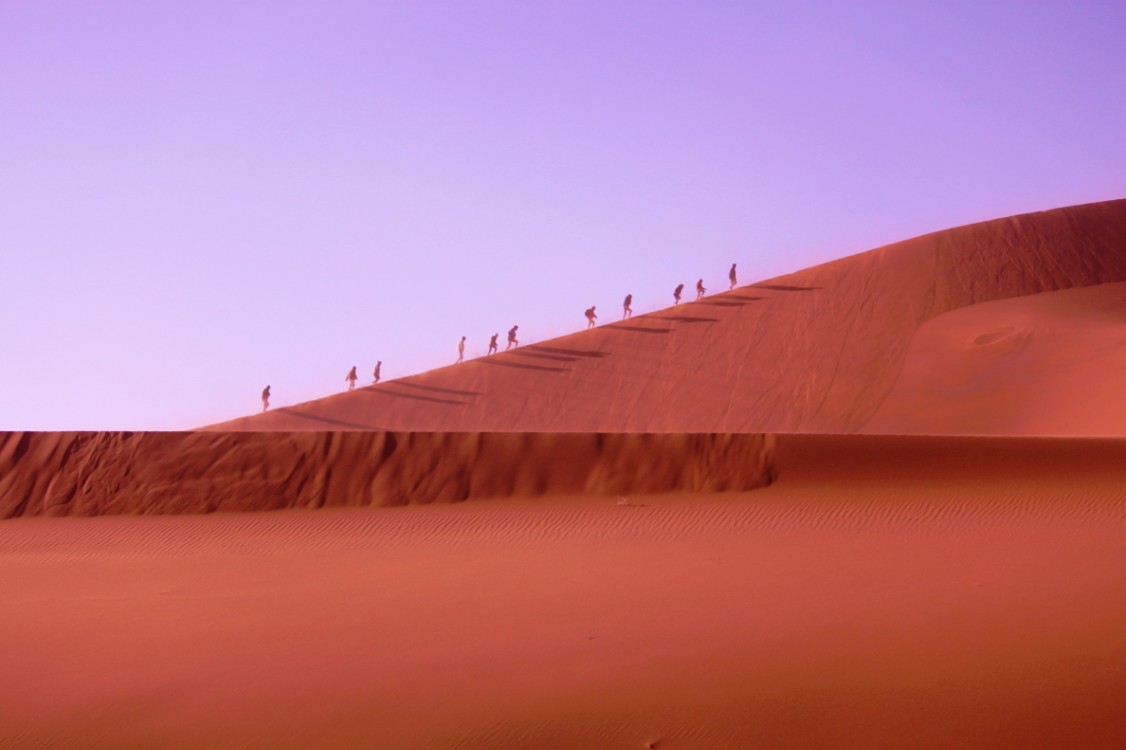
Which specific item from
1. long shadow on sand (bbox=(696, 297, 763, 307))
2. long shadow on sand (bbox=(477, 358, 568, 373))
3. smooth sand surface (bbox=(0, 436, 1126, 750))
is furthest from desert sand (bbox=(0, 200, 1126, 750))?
long shadow on sand (bbox=(477, 358, 568, 373))

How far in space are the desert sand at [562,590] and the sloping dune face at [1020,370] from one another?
3007 mm

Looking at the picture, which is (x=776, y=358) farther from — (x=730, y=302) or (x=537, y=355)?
(x=537, y=355)

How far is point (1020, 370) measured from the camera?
3903 centimetres

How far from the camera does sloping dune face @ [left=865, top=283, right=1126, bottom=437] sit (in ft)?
108

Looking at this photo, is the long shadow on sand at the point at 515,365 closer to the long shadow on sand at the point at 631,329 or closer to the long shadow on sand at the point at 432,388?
the long shadow on sand at the point at 432,388

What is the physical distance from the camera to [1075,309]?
152 ft

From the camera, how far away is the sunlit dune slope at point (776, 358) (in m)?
42.1

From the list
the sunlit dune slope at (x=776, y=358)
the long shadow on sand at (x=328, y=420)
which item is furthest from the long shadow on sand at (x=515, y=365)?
the long shadow on sand at (x=328, y=420)

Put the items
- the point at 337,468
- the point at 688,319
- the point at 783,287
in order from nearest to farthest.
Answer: the point at 337,468 → the point at 688,319 → the point at 783,287

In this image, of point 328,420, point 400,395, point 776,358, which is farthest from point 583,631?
point 400,395

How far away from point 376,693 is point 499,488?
10510mm

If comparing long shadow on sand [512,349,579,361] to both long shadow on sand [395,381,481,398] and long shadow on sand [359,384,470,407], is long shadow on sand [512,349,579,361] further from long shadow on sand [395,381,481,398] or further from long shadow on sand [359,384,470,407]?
long shadow on sand [359,384,470,407]

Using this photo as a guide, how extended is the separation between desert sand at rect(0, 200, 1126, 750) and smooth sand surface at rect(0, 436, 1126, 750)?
0.12ft

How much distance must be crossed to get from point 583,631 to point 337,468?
1034 centimetres
